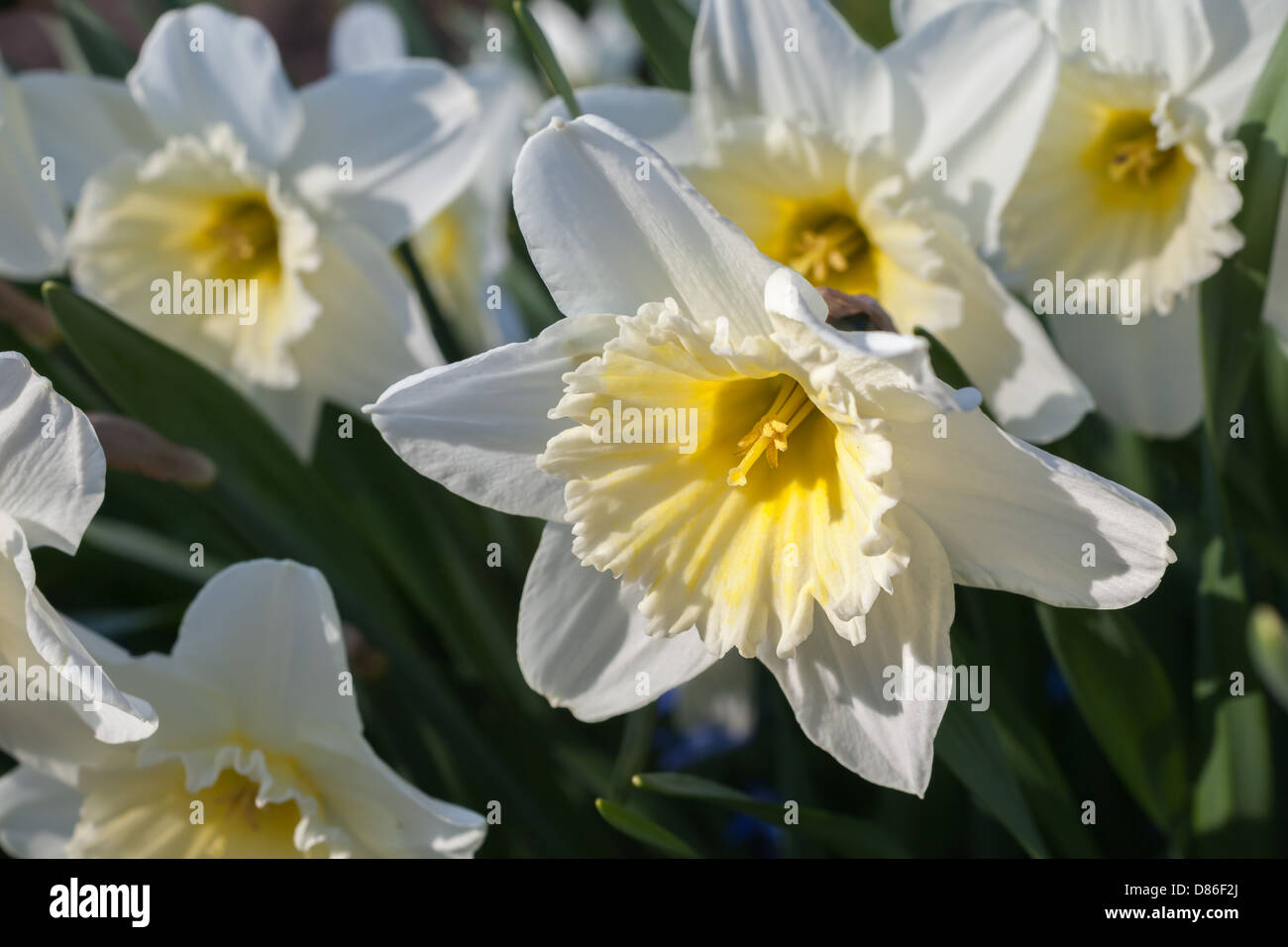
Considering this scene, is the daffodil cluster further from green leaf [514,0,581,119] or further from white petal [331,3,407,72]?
white petal [331,3,407,72]

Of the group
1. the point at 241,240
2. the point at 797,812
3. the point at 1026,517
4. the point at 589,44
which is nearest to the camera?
the point at 1026,517

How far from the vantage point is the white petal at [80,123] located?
1.57 metres

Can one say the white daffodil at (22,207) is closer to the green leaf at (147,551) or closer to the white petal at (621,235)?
the green leaf at (147,551)

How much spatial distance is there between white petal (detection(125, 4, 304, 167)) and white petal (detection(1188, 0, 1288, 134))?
3.91 ft

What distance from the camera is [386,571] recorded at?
1.86 metres

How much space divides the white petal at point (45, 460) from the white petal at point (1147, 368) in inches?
42.8

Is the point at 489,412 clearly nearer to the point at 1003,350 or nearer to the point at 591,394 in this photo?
the point at 591,394

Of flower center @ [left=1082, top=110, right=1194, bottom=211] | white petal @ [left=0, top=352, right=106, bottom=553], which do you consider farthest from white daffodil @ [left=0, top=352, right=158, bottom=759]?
flower center @ [left=1082, top=110, right=1194, bottom=211]

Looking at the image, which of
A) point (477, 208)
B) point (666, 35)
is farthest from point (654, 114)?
point (477, 208)

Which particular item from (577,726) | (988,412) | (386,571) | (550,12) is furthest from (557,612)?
(550,12)

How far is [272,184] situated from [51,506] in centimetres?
70

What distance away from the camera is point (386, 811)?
116cm

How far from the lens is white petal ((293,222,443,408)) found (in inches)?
61.7
